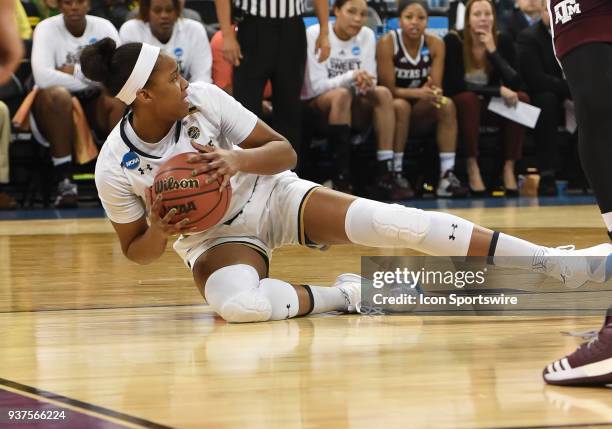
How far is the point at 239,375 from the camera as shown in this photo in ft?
9.54

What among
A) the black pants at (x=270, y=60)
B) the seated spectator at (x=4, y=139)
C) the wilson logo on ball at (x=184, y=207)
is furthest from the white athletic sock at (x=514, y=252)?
the seated spectator at (x=4, y=139)

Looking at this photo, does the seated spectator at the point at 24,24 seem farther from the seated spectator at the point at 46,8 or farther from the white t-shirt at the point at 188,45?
the white t-shirt at the point at 188,45

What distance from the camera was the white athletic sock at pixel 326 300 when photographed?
388 centimetres

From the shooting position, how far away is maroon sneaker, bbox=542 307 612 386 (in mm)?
2697

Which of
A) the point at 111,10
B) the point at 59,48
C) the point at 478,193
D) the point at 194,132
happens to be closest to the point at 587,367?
the point at 194,132

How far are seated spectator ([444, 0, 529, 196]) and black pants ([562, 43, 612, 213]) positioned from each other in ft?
20.1

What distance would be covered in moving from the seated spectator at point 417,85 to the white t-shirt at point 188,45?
145cm

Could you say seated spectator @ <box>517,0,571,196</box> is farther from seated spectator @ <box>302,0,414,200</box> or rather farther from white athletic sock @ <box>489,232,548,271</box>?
white athletic sock @ <box>489,232,548,271</box>

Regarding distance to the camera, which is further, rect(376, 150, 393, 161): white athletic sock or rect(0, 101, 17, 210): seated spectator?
rect(376, 150, 393, 161): white athletic sock

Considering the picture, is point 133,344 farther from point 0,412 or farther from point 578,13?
point 578,13

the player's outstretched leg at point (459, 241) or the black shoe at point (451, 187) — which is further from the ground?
the player's outstretched leg at point (459, 241)

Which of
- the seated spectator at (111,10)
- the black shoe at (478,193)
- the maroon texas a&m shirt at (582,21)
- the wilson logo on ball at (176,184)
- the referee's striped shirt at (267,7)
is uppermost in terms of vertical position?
the maroon texas a&m shirt at (582,21)

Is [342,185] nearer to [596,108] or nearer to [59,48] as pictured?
[59,48]

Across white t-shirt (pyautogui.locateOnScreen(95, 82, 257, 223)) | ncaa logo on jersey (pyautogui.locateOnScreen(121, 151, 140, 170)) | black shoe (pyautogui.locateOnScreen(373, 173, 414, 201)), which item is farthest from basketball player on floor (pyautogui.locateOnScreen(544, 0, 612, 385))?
black shoe (pyautogui.locateOnScreen(373, 173, 414, 201))
